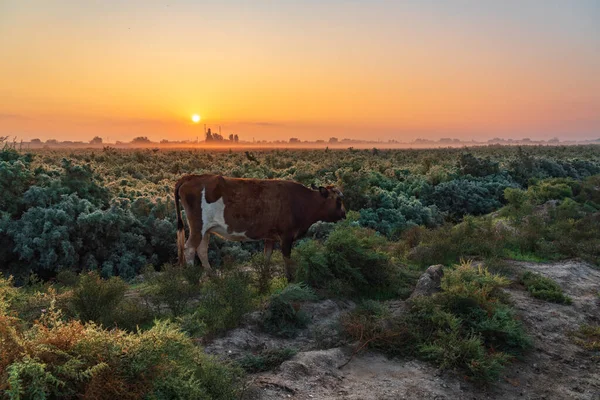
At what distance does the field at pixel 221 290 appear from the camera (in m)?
3.42

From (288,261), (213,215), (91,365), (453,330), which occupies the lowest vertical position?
(453,330)

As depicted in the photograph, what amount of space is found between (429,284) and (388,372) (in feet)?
8.76

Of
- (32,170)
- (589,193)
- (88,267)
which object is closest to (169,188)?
(32,170)

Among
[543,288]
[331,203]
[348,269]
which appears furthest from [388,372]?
[331,203]

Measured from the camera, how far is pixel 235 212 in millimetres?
9539

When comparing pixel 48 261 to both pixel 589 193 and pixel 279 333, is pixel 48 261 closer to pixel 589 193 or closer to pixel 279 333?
pixel 279 333

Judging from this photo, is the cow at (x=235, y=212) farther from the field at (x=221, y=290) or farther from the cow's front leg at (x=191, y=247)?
the field at (x=221, y=290)

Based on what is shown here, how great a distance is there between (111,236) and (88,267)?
1247 mm

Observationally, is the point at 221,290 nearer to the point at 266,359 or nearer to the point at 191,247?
the point at 266,359

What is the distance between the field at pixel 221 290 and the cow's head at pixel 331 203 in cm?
47

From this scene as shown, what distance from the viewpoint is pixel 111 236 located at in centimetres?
1220

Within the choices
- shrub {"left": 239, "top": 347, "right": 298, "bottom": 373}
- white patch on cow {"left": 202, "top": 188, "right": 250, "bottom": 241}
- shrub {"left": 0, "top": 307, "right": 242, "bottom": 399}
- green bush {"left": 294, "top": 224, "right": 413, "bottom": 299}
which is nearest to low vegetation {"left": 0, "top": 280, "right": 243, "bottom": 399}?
shrub {"left": 0, "top": 307, "right": 242, "bottom": 399}

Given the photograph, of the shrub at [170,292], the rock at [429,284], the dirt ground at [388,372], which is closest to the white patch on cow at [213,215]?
the shrub at [170,292]

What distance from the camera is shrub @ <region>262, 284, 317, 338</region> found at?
265 inches
